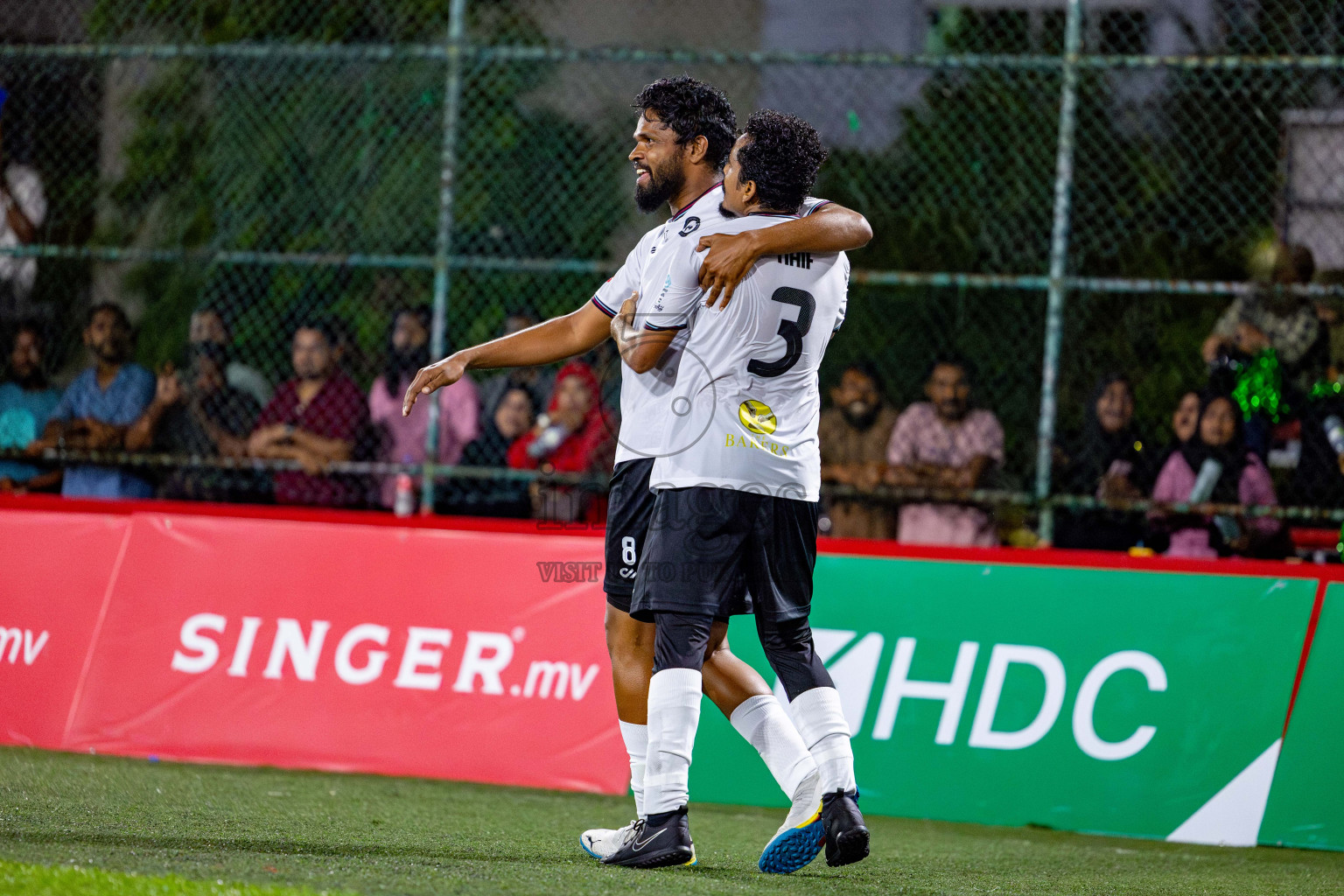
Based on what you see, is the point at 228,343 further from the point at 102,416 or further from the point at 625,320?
the point at 625,320

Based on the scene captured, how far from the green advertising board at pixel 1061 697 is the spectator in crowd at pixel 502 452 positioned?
8.27 ft

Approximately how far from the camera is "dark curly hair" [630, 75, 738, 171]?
13.8 ft

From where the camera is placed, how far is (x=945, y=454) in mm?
7477

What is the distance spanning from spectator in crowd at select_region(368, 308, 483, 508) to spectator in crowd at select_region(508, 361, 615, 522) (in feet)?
1.12

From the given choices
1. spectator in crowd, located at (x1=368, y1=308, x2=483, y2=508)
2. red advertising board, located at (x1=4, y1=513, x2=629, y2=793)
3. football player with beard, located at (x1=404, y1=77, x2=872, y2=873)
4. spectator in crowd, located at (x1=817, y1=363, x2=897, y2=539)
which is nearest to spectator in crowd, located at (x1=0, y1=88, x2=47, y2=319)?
spectator in crowd, located at (x1=368, y1=308, x2=483, y2=508)

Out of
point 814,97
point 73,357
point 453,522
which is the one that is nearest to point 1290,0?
point 814,97

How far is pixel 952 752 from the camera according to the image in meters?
5.50

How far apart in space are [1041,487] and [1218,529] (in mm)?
943

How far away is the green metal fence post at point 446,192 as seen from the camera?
294 inches

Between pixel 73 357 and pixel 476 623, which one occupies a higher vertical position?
pixel 73 357

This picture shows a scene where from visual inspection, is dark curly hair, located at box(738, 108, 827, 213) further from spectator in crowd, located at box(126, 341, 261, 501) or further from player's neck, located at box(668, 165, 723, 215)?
spectator in crowd, located at box(126, 341, 261, 501)

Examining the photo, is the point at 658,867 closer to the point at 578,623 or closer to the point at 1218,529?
the point at 578,623

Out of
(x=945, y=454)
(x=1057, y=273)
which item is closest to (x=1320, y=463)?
(x=1057, y=273)

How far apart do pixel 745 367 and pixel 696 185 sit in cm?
71
